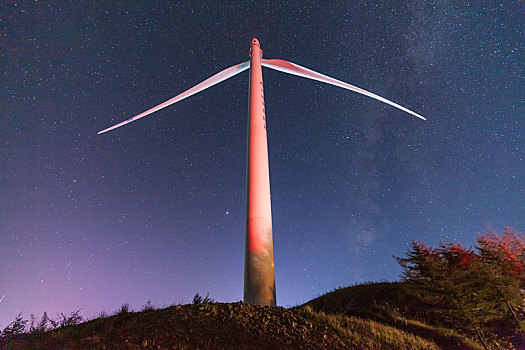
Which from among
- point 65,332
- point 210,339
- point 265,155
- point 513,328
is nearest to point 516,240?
point 513,328

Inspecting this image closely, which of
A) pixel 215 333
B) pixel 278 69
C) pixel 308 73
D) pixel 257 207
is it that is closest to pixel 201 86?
pixel 278 69

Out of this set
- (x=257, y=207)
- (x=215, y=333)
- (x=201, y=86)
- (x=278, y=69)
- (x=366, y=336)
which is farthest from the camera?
(x=278, y=69)

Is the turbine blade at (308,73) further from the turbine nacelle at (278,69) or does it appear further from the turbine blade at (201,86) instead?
the turbine blade at (201,86)

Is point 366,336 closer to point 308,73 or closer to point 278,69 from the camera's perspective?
point 308,73

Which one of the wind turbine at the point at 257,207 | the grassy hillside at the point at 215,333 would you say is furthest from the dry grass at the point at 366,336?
the wind turbine at the point at 257,207

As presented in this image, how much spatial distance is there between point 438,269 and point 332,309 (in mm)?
10885

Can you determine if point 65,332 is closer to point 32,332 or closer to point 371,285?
point 32,332

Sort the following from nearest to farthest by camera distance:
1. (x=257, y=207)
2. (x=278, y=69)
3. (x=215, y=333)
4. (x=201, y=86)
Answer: (x=215, y=333), (x=257, y=207), (x=201, y=86), (x=278, y=69)

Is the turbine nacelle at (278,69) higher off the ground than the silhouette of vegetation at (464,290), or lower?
higher

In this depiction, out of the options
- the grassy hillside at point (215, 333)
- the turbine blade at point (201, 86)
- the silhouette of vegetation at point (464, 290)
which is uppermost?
the turbine blade at point (201, 86)

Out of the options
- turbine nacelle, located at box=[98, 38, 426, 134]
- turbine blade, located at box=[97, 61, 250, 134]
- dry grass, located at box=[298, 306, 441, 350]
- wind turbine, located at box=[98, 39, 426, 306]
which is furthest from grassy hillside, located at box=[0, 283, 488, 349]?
turbine nacelle, located at box=[98, 38, 426, 134]

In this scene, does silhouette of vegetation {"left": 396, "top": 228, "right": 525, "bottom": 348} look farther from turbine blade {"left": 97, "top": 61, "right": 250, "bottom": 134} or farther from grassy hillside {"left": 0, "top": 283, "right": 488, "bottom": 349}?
turbine blade {"left": 97, "top": 61, "right": 250, "bottom": 134}

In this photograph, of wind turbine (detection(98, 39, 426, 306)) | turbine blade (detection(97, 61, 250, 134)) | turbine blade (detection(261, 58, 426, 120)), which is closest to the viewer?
wind turbine (detection(98, 39, 426, 306))

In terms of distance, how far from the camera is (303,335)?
947cm
